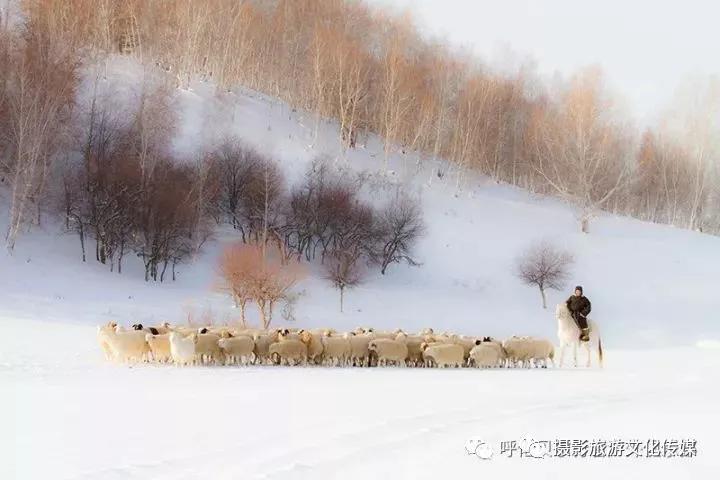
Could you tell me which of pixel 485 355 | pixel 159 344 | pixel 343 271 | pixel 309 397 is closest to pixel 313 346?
pixel 159 344

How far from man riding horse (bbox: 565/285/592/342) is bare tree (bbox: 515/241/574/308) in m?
23.7

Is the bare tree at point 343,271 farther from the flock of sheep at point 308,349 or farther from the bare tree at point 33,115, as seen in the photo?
the flock of sheep at point 308,349

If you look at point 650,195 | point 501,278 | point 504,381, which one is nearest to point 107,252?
point 501,278

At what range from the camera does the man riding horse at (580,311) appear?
1734cm

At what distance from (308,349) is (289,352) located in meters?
0.60

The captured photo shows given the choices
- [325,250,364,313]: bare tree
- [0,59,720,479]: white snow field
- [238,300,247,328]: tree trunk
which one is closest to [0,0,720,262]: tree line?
[325,250,364,313]: bare tree

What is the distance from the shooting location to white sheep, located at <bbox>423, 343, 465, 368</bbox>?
1725 cm

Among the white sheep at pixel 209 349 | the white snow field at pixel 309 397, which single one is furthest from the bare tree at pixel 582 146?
the white sheep at pixel 209 349

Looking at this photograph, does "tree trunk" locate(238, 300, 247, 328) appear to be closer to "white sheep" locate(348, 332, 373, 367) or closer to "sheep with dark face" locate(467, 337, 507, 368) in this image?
"white sheep" locate(348, 332, 373, 367)

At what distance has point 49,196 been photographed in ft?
131

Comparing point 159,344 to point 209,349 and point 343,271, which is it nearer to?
point 209,349

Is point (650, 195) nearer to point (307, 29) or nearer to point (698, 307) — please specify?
Result: point (698, 307)

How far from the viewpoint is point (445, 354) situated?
56.7 feet

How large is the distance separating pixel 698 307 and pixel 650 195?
32.6m
